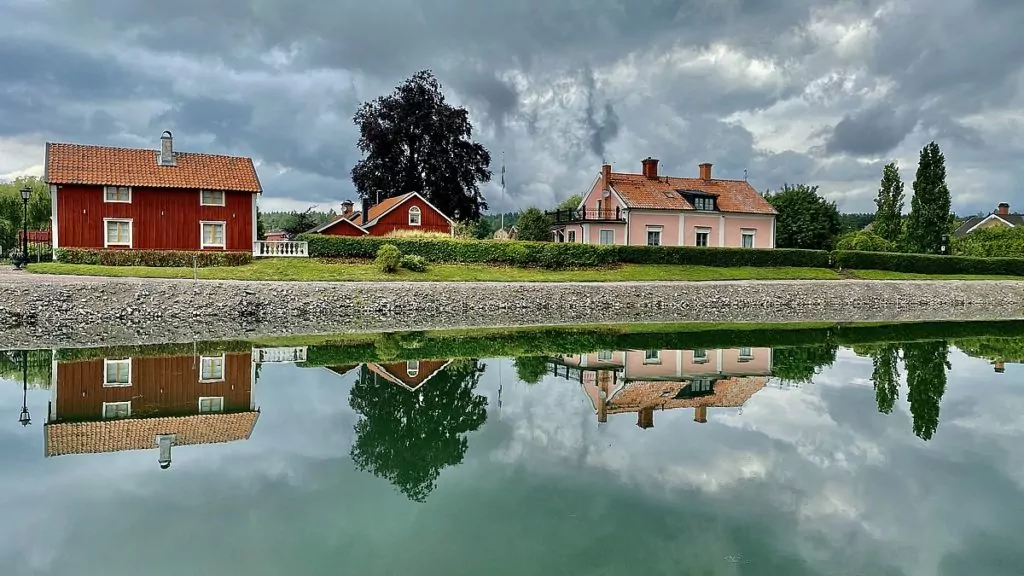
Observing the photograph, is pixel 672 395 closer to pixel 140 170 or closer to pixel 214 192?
pixel 214 192

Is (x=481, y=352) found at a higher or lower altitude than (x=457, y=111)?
lower

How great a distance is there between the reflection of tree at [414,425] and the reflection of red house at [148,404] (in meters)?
1.92

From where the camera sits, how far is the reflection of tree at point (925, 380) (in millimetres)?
11312

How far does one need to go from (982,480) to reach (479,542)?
6.41 m

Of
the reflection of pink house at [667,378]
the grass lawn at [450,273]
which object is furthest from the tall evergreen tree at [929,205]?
the reflection of pink house at [667,378]

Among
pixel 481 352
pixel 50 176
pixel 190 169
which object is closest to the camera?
pixel 481 352

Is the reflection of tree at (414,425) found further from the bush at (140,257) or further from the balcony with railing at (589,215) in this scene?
the balcony with railing at (589,215)

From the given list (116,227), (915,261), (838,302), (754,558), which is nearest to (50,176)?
(116,227)

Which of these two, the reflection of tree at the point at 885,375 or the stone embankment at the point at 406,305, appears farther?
the stone embankment at the point at 406,305

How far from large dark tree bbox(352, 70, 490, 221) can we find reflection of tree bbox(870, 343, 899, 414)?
3582cm

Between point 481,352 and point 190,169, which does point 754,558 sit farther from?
point 190,169

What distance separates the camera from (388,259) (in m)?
30.9

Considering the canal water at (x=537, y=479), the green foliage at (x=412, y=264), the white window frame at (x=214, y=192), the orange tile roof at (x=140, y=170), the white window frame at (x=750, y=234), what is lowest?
the canal water at (x=537, y=479)

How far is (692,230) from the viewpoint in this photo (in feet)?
149
